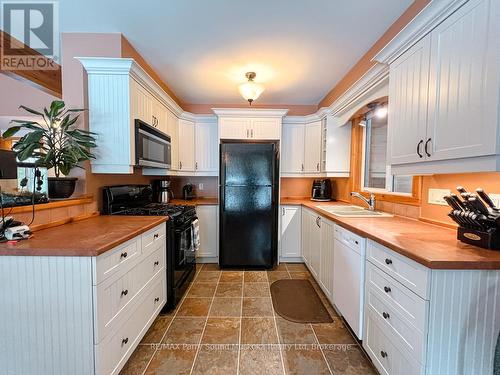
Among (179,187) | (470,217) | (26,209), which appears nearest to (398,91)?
(470,217)

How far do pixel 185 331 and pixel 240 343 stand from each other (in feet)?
1.61

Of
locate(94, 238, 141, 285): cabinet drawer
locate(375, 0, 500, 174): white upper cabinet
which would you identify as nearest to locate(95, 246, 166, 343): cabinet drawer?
locate(94, 238, 141, 285): cabinet drawer

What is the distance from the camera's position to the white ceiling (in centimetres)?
173

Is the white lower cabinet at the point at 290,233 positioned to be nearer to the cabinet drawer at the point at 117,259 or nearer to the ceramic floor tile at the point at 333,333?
the ceramic floor tile at the point at 333,333

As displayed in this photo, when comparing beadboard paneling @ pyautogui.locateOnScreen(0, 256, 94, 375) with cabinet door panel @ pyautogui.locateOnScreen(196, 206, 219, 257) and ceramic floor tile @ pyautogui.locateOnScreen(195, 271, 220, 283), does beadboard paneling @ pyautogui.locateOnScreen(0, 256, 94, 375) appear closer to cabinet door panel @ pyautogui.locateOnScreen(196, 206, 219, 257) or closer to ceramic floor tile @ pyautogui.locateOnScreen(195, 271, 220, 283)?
ceramic floor tile @ pyautogui.locateOnScreen(195, 271, 220, 283)

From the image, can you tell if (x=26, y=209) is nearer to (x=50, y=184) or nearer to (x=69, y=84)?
(x=50, y=184)

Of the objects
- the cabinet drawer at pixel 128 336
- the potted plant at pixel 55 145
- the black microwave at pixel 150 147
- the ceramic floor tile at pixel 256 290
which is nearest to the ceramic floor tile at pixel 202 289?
the ceramic floor tile at pixel 256 290

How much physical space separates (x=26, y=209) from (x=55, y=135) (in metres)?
0.59

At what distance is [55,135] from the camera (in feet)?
5.62

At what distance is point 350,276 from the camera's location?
1776 mm

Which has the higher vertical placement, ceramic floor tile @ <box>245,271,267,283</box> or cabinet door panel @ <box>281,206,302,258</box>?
cabinet door panel @ <box>281,206,302,258</box>

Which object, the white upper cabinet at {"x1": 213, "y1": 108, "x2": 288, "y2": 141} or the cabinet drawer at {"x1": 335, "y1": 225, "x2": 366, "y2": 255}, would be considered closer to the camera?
the cabinet drawer at {"x1": 335, "y1": 225, "x2": 366, "y2": 255}

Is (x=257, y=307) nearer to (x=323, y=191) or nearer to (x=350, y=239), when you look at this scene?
(x=350, y=239)

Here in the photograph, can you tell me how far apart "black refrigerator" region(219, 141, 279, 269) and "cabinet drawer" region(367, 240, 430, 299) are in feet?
5.50
